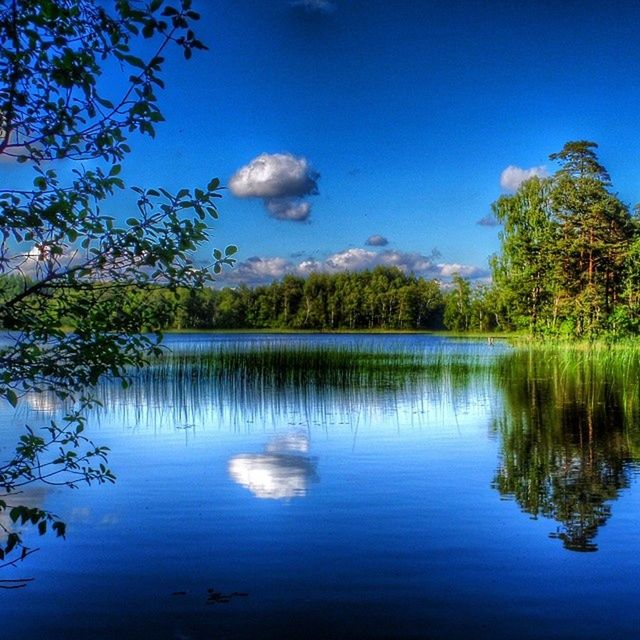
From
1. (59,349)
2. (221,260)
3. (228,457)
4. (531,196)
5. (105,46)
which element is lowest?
(228,457)

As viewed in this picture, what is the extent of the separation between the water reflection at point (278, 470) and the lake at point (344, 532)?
53mm

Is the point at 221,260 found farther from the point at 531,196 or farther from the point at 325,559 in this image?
the point at 531,196

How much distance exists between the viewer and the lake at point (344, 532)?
586cm

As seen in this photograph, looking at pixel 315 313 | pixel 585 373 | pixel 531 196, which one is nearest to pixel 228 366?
pixel 585 373

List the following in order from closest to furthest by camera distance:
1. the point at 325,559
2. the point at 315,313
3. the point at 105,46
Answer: the point at 105,46 → the point at 325,559 → the point at 315,313

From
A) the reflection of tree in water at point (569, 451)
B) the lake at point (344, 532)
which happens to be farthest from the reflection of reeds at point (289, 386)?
the reflection of tree in water at point (569, 451)

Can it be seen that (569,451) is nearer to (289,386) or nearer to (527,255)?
(289,386)

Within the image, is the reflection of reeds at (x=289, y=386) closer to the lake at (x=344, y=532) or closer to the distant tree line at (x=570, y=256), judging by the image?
the lake at (x=344, y=532)

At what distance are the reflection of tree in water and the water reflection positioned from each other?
9.79 feet

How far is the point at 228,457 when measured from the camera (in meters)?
13.2

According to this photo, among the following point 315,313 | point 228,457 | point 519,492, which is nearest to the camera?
point 519,492

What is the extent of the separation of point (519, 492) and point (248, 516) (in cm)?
388

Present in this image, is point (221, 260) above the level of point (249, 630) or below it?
above

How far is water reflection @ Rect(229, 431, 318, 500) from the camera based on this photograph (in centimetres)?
1042
